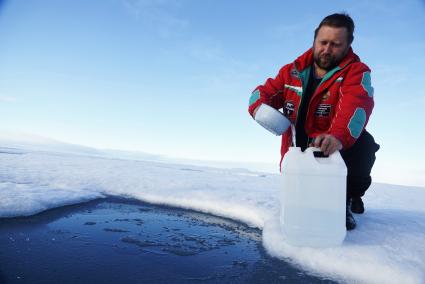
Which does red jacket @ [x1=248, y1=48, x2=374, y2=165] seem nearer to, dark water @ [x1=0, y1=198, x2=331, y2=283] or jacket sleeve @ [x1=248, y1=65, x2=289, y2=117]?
jacket sleeve @ [x1=248, y1=65, x2=289, y2=117]

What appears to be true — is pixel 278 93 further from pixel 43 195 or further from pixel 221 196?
pixel 43 195

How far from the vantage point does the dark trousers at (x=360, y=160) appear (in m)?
1.91

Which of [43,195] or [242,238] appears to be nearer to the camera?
[242,238]

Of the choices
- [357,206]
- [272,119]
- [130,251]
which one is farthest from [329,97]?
[130,251]

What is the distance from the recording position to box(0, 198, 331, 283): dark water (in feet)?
3.91

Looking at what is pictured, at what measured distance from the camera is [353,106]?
162 cm

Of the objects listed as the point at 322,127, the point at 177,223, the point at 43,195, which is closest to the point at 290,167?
the point at 322,127

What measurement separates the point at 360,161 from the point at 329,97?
502 millimetres

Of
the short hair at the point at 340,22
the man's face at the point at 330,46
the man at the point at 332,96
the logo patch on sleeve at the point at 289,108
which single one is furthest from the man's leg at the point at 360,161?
the short hair at the point at 340,22

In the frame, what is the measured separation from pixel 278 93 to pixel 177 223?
4.01 feet

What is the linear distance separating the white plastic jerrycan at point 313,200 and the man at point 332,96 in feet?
0.37

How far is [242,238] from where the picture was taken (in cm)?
191

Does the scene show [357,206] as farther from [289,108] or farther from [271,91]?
[271,91]

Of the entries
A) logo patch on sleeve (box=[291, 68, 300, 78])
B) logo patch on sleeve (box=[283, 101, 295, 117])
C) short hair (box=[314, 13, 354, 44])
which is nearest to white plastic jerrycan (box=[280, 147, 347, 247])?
logo patch on sleeve (box=[283, 101, 295, 117])
